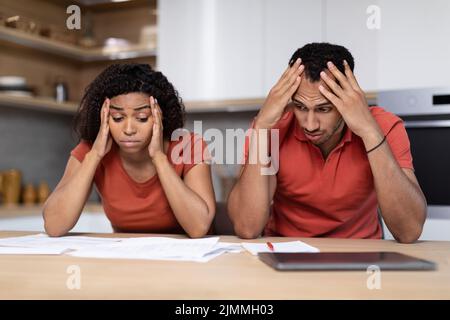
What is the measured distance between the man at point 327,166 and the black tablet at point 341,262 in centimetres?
41

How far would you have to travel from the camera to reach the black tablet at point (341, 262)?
814 millimetres

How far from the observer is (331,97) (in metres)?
1.34

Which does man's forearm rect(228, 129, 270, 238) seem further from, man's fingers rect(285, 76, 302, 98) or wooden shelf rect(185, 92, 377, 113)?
wooden shelf rect(185, 92, 377, 113)

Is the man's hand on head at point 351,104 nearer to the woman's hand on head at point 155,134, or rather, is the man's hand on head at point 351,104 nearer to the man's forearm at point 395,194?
the man's forearm at point 395,194

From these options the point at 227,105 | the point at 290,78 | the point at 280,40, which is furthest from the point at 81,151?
the point at 280,40

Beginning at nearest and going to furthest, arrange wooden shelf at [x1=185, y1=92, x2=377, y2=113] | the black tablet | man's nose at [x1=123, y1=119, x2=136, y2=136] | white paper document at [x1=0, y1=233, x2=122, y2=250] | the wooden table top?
1. the wooden table top
2. the black tablet
3. white paper document at [x1=0, y1=233, x2=122, y2=250]
4. man's nose at [x1=123, y1=119, x2=136, y2=136]
5. wooden shelf at [x1=185, y1=92, x2=377, y2=113]

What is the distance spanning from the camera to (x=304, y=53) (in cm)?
144

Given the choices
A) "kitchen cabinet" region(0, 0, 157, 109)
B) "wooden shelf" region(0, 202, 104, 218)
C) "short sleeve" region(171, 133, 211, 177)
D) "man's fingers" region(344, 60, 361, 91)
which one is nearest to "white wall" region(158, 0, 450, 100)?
"kitchen cabinet" region(0, 0, 157, 109)

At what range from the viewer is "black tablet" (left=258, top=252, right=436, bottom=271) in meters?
0.81

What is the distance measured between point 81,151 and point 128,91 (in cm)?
25

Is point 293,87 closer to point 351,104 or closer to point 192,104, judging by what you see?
point 351,104

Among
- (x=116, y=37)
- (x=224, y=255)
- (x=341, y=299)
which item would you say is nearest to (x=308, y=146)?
(x=224, y=255)

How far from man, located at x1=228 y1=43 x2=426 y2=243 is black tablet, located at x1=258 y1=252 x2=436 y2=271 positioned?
41cm
